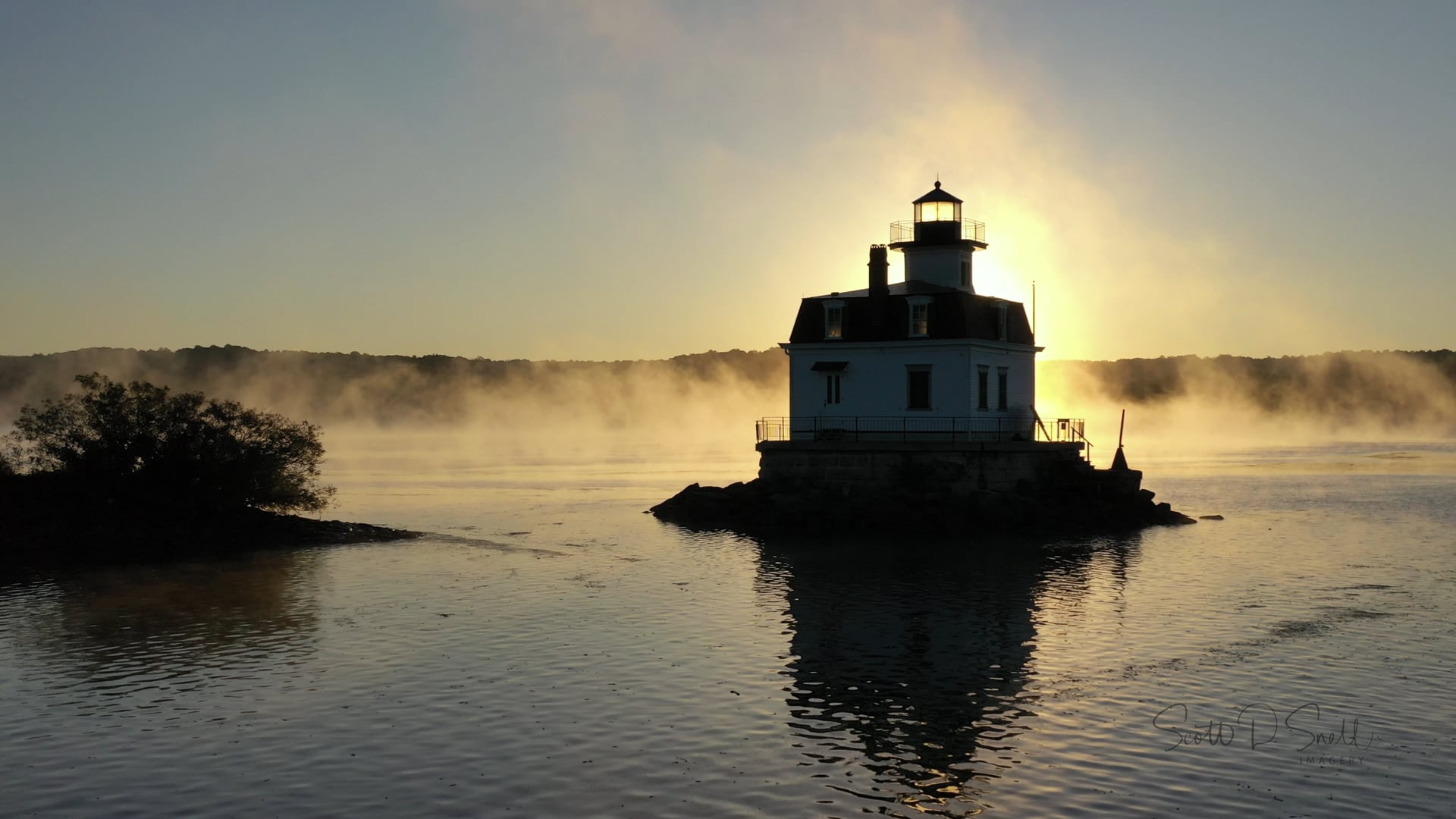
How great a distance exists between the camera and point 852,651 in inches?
1038

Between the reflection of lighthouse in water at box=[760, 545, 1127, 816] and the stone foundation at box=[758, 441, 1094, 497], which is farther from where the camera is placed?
the stone foundation at box=[758, 441, 1094, 497]

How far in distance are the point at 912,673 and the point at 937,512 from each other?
85.9 feet

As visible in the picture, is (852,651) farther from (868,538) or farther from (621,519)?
(621,519)

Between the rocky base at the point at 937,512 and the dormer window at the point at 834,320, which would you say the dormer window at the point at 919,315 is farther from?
the rocky base at the point at 937,512

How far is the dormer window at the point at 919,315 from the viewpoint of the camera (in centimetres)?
5350

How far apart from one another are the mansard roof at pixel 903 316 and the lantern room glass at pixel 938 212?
10.0 ft

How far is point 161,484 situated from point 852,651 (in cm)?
2896

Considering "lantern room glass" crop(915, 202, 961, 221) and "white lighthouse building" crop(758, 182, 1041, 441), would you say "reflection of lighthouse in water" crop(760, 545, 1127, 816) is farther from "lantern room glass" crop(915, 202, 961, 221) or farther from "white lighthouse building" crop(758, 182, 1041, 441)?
"lantern room glass" crop(915, 202, 961, 221)

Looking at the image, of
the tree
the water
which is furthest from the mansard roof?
the tree

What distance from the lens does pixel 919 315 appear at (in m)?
53.7

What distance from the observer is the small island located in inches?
1655

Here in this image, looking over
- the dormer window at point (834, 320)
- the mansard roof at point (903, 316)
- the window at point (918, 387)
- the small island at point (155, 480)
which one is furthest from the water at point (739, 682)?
the dormer window at point (834, 320)

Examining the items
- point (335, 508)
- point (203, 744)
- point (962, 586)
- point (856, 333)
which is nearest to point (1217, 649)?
point (962, 586)

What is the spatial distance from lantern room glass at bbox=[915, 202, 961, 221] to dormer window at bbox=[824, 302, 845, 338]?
6.37 meters
